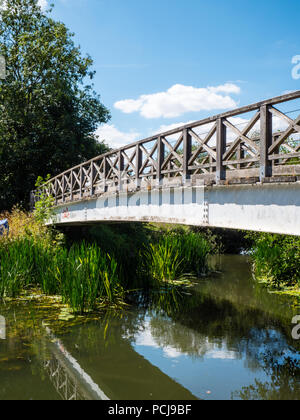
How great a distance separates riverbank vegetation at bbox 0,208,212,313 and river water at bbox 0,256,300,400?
33.5 inches

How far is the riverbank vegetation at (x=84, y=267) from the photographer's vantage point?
10.6 m

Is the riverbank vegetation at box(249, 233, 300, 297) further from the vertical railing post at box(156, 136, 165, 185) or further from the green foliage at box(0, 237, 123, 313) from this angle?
the green foliage at box(0, 237, 123, 313)

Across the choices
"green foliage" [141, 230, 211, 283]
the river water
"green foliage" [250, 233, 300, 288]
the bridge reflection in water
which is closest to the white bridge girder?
the river water

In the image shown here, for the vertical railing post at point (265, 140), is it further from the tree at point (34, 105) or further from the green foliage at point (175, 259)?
the tree at point (34, 105)

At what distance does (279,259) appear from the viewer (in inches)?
534

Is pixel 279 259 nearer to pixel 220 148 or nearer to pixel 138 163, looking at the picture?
pixel 138 163

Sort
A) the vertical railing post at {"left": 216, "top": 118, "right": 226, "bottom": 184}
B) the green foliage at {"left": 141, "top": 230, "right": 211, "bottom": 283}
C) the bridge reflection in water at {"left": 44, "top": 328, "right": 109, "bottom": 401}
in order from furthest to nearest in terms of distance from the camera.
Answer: the green foliage at {"left": 141, "top": 230, "right": 211, "bottom": 283} → the vertical railing post at {"left": 216, "top": 118, "right": 226, "bottom": 184} → the bridge reflection in water at {"left": 44, "top": 328, "right": 109, "bottom": 401}

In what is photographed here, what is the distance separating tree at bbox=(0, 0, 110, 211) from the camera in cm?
2622

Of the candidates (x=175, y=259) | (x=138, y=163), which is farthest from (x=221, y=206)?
(x=175, y=259)

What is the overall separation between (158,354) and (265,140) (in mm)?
4700

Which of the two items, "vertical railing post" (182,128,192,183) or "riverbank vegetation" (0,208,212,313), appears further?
"riverbank vegetation" (0,208,212,313)
